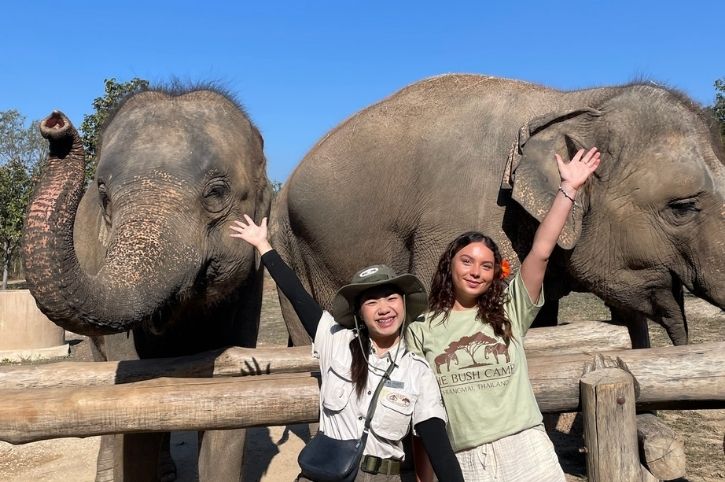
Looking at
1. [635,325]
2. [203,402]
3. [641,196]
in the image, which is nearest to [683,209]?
[641,196]

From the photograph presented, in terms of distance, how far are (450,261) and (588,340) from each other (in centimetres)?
131

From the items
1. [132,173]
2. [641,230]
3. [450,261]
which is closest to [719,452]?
[641,230]

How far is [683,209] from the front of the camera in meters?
3.67

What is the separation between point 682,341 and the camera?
13.1ft

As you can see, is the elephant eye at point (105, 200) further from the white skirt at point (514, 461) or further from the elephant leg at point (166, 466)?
the elephant leg at point (166, 466)

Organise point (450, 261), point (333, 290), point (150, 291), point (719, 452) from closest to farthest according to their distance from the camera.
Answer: point (450, 261) → point (150, 291) → point (719, 452) → point (333, 290)

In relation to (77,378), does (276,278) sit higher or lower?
higher

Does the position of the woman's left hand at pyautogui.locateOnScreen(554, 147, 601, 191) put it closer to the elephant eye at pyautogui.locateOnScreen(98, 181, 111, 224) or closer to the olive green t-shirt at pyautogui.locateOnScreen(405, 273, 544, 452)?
the olive green t-shirt at pyautogui.locateOnScreen(405, 273, 544, 452)

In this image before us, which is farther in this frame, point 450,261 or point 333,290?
point 333,290

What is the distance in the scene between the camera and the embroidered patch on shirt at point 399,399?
6.71 ft

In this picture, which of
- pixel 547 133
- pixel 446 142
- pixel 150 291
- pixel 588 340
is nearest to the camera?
pixel 150 291

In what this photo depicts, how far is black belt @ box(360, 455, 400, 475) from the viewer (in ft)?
6.65

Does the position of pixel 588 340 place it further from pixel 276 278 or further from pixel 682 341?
pixel 276 278

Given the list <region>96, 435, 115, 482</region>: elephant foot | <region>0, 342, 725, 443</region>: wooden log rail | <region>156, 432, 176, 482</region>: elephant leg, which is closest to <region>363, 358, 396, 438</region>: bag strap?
<region>0, 342, 725, 443</region>: wooden log rail
